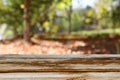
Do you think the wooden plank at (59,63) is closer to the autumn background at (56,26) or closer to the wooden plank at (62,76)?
the wooden plank at (62,76)

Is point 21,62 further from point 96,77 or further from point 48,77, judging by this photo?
point 96,77

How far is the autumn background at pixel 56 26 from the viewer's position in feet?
18.2

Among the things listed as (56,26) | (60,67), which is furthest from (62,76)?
(56,26)

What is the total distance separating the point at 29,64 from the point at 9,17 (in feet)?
18.0

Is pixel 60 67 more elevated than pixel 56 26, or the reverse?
pixel 60 67

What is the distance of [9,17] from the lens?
6969 millimetres

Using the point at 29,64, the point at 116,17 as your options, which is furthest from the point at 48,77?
the point at 116,17

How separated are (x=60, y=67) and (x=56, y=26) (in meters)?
7.08

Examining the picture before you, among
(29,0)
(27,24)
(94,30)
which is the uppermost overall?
(29,0)

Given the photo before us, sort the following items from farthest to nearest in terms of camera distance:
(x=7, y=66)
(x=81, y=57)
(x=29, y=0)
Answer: (x=29, y=0)
(x=81, y=57)
(x=7, y=66)

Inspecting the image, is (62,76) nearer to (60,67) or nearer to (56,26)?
(60,67)

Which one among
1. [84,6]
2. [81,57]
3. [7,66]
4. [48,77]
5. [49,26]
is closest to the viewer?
[48,77]

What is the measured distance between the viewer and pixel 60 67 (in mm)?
1578

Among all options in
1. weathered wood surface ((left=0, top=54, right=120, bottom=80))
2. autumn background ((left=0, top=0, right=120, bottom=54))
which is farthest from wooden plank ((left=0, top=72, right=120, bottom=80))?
autumn background ((left=0, top=0, right=120, bottom=54))
